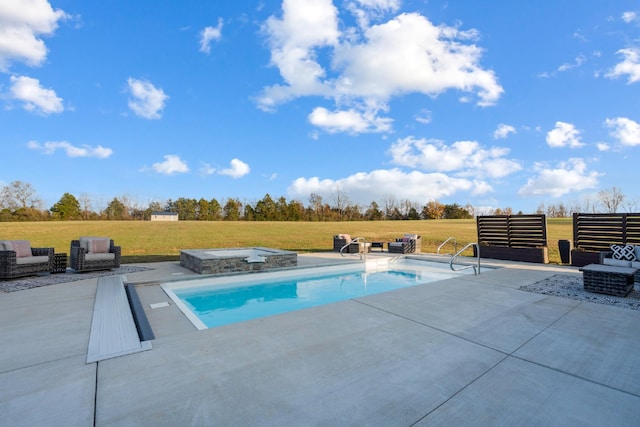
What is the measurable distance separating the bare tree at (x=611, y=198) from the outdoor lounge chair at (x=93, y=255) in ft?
172

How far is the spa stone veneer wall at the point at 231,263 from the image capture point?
6926 mm

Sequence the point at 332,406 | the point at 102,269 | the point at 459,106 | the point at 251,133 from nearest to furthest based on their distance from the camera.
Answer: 1. the point at 332,406
2. the point at 102,269
3. the point at 459,106
4. the point at 251,133

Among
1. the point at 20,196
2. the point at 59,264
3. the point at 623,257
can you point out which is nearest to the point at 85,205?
the point at 20,196

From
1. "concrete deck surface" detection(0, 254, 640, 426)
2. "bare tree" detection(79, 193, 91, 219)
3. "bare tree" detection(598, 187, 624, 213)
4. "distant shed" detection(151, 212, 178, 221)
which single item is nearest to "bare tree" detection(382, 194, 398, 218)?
"bare tree" detection(598, 187, 624, 213)

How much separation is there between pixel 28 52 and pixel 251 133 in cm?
1335

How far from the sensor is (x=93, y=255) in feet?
23.2

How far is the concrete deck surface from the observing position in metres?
1.94

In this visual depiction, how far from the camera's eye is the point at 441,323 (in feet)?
11.9

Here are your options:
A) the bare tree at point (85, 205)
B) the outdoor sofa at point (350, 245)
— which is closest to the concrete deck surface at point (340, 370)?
the outdoor sofa at point (350, 245)

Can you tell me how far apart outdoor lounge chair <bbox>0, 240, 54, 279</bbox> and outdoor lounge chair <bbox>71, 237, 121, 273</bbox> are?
489 mm

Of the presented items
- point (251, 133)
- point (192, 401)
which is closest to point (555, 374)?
point (192, 401)

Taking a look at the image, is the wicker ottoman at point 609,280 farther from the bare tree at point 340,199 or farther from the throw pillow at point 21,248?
the bare tree at point 340,199

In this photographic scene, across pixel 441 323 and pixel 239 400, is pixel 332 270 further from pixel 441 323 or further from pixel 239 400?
pixel 239 400

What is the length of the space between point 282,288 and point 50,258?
5245 mm
